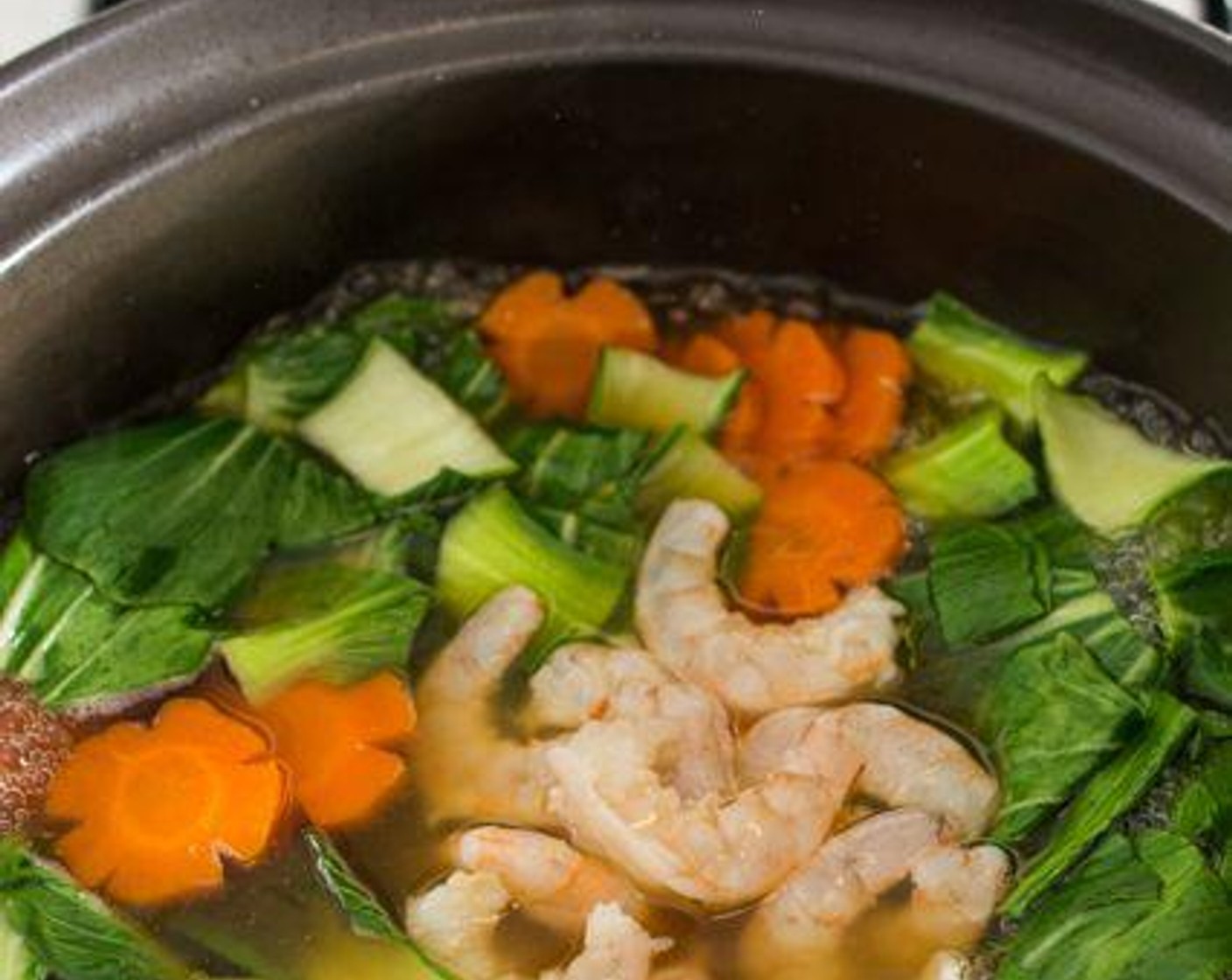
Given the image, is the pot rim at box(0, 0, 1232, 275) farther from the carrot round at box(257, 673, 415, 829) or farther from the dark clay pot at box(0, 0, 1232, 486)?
the carrot round at box(257, 673, 415, 829)


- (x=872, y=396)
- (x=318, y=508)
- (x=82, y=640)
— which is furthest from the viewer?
(x=872, y=396)

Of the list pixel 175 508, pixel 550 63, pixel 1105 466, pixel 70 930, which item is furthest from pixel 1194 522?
pixel 70 930

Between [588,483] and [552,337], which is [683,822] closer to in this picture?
[588,483]

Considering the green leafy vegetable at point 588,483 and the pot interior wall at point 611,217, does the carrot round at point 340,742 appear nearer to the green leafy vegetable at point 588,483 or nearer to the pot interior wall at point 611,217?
the green leafy vegetable at point 588,483

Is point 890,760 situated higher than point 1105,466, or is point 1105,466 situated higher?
point 1105,466

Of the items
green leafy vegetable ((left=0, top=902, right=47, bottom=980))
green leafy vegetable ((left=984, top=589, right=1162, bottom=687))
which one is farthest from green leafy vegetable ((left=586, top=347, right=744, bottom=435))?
green leafy vegetable ((left=0, top=902, right=47, bottom=980))

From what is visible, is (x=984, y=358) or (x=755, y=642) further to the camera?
(x=984, y=358)

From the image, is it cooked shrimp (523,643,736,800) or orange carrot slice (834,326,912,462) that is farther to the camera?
orange carrot slice (834,326,912,462)
